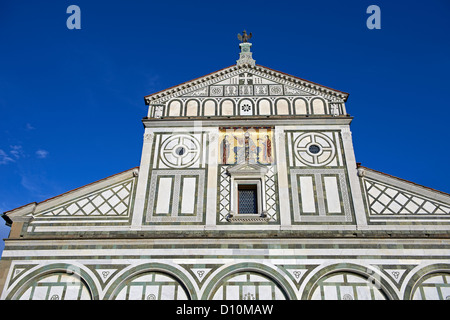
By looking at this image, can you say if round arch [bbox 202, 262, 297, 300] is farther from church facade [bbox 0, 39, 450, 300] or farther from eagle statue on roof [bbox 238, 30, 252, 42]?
eagle statue on roof [bbox 238, 30, 252, 42]

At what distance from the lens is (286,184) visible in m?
14.4

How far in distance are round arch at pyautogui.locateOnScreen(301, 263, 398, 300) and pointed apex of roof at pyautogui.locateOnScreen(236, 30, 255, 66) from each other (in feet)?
28.7

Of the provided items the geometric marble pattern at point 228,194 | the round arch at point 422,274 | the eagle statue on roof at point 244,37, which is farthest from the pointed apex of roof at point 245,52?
the round arch at point 422,274


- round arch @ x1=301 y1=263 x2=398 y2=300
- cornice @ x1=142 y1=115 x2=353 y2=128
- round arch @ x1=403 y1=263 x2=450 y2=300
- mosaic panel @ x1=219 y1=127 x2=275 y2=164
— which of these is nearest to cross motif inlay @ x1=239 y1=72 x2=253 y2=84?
cornice @ x1=142 y1=115 x2=353 y2=128

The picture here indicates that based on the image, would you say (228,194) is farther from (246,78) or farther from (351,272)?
(246,78)

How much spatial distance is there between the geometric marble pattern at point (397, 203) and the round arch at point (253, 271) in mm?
3771

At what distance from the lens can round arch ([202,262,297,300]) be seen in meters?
12.4

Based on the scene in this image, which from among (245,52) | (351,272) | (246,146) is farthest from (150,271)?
(245,52)

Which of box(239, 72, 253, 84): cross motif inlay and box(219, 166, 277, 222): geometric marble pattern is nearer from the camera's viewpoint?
box(219, 166, 277, 222): geometric marble pattern

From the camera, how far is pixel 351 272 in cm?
1270

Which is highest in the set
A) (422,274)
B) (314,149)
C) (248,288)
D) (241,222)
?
(314,149)

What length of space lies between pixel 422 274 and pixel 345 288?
7.50 ft

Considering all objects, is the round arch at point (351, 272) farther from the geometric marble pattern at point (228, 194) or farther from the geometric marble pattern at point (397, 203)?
the geometric marble pattern at point (228, 194)

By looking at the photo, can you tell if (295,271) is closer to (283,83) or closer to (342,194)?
(342,194)
